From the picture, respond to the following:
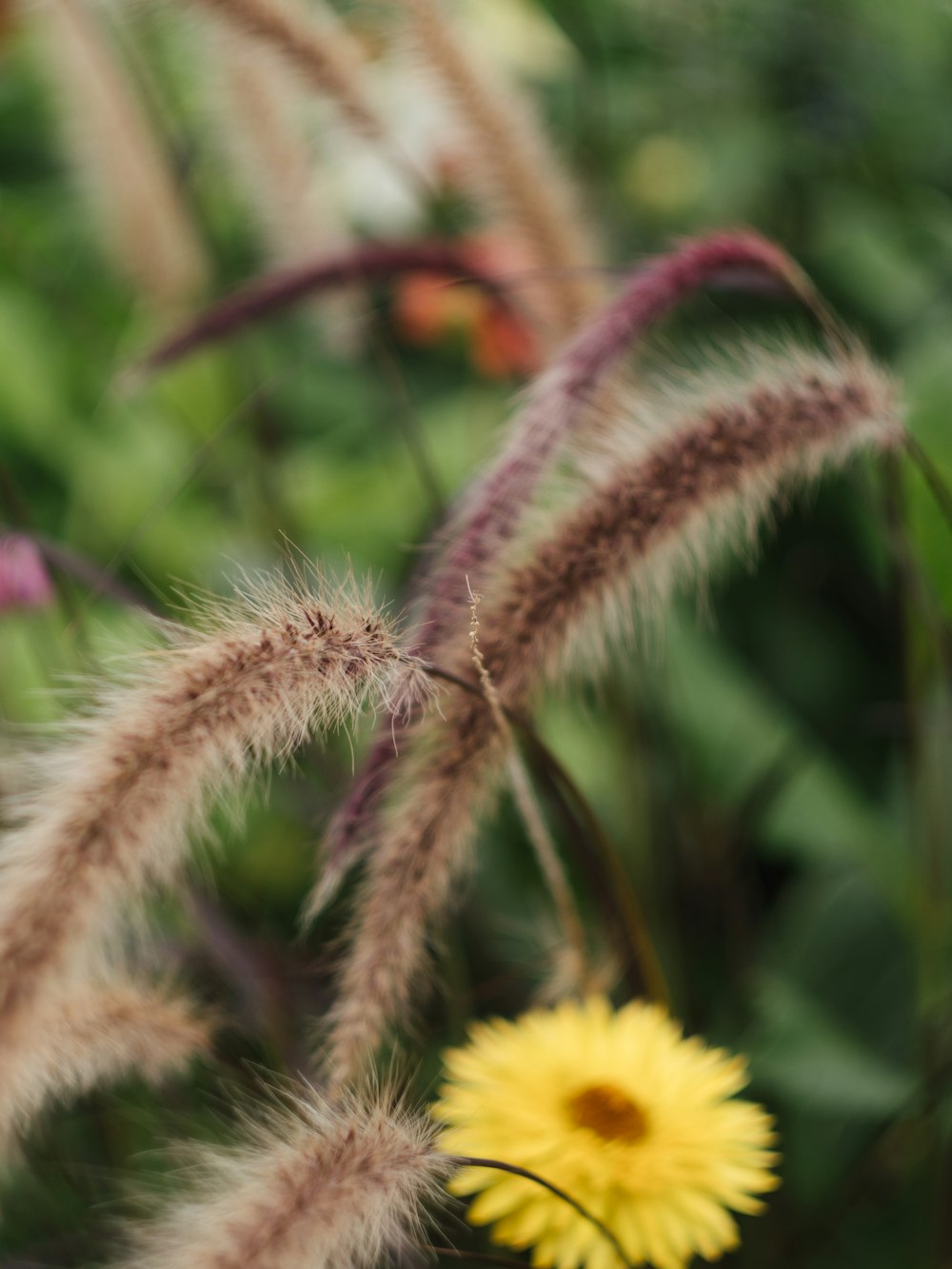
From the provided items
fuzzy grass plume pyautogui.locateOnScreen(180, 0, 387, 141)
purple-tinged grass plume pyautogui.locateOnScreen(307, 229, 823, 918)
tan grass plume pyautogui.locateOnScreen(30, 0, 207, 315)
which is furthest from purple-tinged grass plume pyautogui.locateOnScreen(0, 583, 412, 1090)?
tan grass plume pyautogui.locateOnScreen(30, 0, 207, 315)

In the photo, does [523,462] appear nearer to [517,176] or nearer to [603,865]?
[603,865]

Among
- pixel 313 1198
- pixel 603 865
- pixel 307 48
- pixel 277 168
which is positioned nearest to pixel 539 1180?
pixel 313 1198

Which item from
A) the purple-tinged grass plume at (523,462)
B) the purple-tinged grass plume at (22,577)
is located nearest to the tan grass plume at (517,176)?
the purple-tinged grass plume at (523,462)

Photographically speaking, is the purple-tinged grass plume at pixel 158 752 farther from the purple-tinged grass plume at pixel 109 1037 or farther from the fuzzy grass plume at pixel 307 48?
the fuzzy grass plume at pixel 307 48

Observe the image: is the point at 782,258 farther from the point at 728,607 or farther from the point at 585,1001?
the point at 728,607

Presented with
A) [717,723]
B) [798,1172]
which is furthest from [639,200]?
[798,1172]

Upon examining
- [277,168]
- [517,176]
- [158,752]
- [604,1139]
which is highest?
[277,168]
